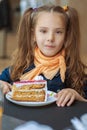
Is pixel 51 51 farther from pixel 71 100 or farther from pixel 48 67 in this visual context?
pixel 71 100

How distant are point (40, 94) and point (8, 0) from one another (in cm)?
402

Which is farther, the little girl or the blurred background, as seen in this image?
the blurred background

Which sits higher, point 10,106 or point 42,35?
point 42,35

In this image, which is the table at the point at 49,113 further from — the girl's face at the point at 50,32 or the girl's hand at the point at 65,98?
the girl's face at the point at 50,32

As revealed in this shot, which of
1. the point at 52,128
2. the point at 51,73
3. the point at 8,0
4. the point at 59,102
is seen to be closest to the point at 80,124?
the point at 52,128

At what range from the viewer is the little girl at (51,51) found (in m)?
1.36

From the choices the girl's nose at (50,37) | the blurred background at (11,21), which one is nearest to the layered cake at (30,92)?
the girl's nose at (50,37)

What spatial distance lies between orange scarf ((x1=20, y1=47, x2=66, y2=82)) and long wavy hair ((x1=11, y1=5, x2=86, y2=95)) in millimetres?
47

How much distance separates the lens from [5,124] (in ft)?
2.73

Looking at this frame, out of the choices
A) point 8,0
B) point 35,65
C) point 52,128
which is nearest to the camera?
point 52,128

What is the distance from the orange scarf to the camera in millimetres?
1408

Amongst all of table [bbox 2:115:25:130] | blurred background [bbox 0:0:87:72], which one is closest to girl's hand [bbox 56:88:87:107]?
table [bbox 2:115:25:130]

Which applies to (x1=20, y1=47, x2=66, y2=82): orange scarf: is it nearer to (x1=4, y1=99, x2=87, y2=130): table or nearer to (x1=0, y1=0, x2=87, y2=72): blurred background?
(x1=4, y1=99, x2=87, y2=130): table

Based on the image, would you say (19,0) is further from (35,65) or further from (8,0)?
(35,65)
